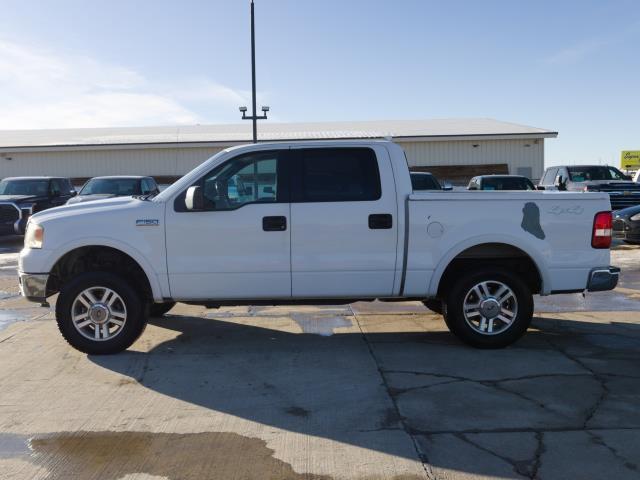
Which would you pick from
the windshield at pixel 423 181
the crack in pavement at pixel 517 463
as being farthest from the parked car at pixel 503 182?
the crack in pavement at pixel 517 463

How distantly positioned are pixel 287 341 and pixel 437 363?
5.58 feet

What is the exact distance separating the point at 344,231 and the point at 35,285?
3.05 metres

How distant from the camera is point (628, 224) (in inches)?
549

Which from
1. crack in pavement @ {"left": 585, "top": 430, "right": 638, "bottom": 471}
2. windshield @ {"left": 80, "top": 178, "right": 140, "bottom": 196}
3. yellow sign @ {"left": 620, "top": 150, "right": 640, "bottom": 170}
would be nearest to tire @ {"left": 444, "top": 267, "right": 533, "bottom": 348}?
crack in pavement @ {"left": 585, "top": 430, "right": 638, "bottom": 471}

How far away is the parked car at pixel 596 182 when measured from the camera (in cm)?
1773

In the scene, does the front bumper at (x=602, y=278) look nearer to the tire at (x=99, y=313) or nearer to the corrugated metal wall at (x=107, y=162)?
the tire at (x=99, y=313)

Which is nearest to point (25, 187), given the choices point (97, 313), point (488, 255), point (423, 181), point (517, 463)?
point (423, 181)

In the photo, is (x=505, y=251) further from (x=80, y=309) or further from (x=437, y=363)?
(x=80, y=309)

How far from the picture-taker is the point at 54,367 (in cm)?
577

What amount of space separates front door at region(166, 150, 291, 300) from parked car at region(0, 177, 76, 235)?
12118 mm

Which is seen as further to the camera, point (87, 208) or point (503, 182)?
point (503, 182)

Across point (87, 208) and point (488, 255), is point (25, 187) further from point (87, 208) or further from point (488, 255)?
point (488, 255)

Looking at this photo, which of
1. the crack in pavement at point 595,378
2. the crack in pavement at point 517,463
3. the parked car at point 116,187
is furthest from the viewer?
the parked car at point 116,187

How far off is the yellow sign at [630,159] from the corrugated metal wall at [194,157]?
104 feet
